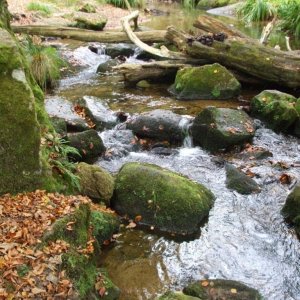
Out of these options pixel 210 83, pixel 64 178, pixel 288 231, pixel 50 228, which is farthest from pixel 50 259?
pixel 210 83

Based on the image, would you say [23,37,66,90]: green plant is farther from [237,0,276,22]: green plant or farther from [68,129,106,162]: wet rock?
[237,0,276,22]: green plant

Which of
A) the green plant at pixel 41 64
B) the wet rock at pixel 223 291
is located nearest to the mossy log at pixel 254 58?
the green plant at pixel 41 64

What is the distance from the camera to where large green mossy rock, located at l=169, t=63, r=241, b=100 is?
10141 millimetres

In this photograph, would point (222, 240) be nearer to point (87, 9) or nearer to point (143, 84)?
point (143, 84)

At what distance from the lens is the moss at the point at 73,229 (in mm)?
3906

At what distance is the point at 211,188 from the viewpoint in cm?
666

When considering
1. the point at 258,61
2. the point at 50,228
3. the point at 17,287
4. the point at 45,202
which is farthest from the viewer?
the point at 258,61

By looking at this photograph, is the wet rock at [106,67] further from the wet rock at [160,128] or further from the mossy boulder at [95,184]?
the mossy boulder at [95,184]

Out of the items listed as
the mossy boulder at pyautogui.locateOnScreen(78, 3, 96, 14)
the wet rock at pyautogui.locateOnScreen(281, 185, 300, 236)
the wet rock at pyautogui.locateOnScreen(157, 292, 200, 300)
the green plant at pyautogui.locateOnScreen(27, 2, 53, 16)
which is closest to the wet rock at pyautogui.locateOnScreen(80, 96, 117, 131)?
the wet rock at pyautogui.locateOnScreen(281, 185, 300, 236)

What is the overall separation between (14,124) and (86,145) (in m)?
2.83

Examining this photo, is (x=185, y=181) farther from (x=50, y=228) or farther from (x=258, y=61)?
(x=258, y=61)

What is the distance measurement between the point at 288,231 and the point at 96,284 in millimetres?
2828

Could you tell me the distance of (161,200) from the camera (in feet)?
18.8

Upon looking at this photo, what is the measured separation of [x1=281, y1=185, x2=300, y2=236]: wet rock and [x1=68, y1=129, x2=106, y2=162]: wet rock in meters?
3.34
